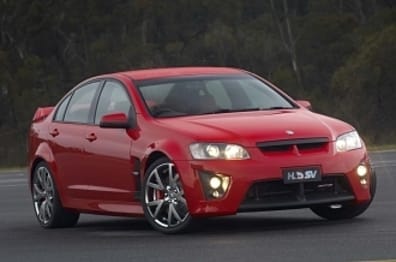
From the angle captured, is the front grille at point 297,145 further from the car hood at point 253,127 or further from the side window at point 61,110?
the side window at point 61,110

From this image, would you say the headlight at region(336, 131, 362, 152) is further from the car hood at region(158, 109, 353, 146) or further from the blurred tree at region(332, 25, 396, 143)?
the blurred tree at region(332, 25, 396, 143)

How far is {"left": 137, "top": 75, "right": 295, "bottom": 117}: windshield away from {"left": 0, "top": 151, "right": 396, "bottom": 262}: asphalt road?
924 mm

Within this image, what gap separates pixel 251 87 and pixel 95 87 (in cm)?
135

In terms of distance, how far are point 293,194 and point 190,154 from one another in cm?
81

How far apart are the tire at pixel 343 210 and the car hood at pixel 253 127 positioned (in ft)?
1.75

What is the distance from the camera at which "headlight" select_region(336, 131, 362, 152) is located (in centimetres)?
1097

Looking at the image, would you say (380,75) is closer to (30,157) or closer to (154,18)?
(154,18)

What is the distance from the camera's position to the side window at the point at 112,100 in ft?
39.1

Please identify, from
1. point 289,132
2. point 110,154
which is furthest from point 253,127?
point 110,154

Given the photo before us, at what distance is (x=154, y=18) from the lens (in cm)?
5128

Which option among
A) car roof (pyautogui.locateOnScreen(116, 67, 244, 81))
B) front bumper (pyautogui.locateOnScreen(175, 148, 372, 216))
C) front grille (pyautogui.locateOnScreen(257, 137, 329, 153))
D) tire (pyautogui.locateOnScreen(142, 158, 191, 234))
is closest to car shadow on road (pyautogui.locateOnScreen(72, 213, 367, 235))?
tire (pyautogui.locateOnScreen(142, 158, 191, 234))

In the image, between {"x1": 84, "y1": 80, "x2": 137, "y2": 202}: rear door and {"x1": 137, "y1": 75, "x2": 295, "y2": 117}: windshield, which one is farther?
{"x1": 137, "y1": 75, "x2": 295, "y2": 117}: windshield

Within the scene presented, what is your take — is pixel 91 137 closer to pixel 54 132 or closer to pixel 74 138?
pixel 74 138

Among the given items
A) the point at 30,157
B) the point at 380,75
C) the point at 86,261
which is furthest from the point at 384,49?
the point at 86,261
